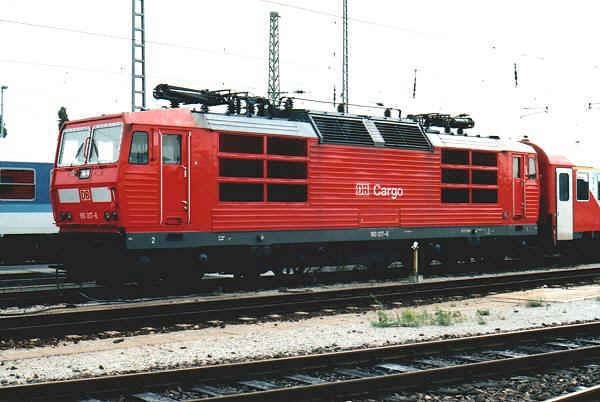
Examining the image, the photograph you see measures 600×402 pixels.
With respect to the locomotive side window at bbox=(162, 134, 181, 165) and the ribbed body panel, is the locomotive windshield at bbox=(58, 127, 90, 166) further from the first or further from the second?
the locomotive side window at bbox=(162, 134, 181, 165)

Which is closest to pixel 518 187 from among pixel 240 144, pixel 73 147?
pixel 240 144

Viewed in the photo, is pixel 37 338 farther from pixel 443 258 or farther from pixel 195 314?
pixel 443 258

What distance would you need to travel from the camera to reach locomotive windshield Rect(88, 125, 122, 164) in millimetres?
15828

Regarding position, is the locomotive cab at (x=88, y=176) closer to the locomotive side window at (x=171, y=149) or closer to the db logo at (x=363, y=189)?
the locomotive side window at (x=171, y=149)

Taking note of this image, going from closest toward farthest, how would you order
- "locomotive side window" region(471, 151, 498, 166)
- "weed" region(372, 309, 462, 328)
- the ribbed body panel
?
"weed" region(372, 309, 462, 328), the ribbed body panel, "locomotive side window" region(471, 151, 498, 166)

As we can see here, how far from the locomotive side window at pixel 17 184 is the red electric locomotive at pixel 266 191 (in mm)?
6779

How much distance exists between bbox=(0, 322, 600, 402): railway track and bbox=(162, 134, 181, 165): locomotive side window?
7.73 metres

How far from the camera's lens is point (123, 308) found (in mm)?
13133

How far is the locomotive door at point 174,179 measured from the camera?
1614cm

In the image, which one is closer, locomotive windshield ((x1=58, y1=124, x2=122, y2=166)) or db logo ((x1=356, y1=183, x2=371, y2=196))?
locomotive windshield ((x1=58, y1=124, x2=122, y2=166))

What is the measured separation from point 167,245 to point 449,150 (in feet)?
29.0

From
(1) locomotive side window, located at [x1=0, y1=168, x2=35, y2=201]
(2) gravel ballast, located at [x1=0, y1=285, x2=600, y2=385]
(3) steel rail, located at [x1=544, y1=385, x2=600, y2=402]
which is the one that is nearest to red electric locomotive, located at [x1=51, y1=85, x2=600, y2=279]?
(2) gravel ballast, located at [x1=0, y1=285, x2=600, y2=385]

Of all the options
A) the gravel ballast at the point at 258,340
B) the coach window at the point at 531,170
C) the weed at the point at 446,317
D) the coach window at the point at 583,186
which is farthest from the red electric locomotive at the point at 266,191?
the weed at the point at 446,317

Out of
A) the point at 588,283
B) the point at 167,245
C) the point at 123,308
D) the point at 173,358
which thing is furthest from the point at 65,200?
the point at 588,283
